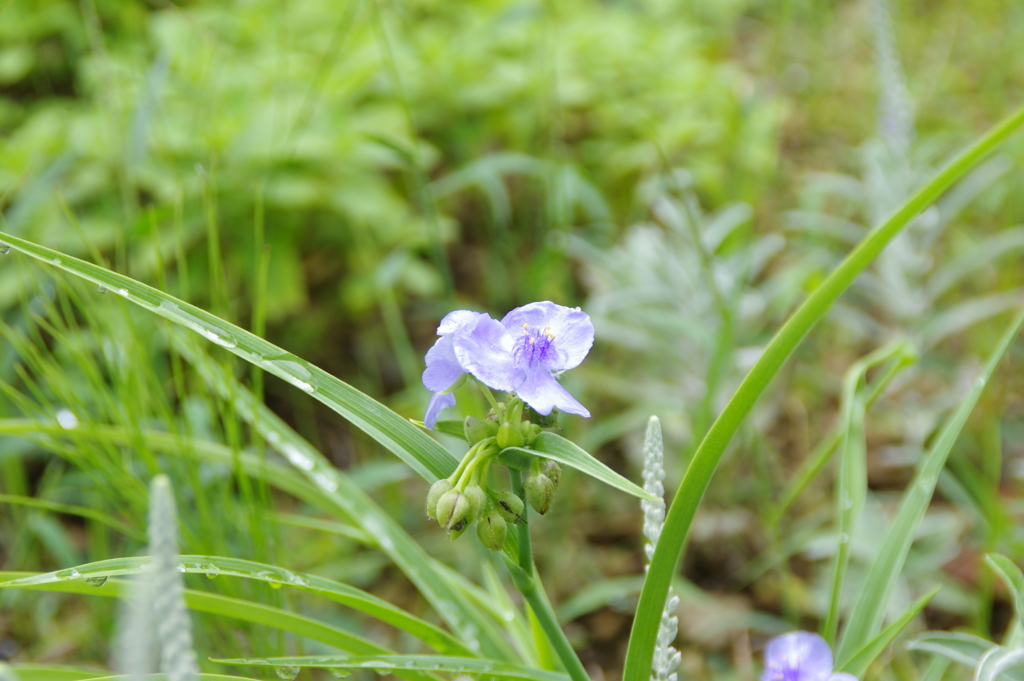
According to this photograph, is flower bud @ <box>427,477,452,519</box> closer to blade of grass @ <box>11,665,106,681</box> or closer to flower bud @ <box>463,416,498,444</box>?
flower bud @ <box>463,416,498,444</box>

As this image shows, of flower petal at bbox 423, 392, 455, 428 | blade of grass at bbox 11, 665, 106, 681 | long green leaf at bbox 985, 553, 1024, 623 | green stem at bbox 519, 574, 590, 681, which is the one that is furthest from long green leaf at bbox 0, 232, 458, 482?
long green leaf at bbox 985, 553, 1024, 623

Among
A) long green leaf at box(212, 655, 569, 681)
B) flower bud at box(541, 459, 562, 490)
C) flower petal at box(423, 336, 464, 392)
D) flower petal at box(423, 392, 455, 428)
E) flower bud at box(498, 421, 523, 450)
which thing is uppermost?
flower petal at box(423, 336, 464, 392)

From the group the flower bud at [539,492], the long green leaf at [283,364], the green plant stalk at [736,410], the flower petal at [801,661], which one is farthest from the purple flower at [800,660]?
the long green leaf at [283,364]

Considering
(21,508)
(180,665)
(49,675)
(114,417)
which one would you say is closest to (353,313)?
(21,508)

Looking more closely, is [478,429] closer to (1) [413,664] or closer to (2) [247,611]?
(1) [413,664]

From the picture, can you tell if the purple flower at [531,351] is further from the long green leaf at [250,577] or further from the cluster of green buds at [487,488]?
the long green leaf at [250,577]

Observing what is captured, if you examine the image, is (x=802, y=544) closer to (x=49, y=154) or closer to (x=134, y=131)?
(x=134, y=131)
